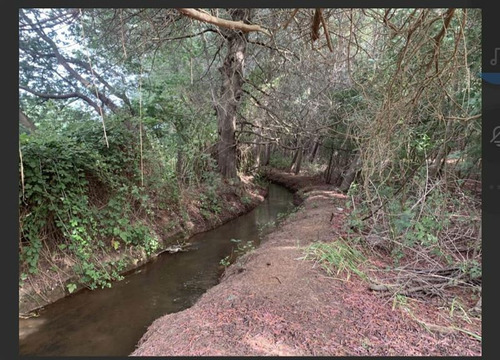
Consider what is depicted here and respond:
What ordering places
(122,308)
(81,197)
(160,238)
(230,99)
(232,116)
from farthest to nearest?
1. (232,116)
2. (230,99)
3. (160,238)
4. (81,197)
5. (122,308)

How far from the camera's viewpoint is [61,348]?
3227 millimetres

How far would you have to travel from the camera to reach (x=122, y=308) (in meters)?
4.02

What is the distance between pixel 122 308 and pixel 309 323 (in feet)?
9.14

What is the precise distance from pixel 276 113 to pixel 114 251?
19.2ft

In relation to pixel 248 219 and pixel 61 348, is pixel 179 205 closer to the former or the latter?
pixel 248 219

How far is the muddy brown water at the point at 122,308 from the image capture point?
3.27 metres

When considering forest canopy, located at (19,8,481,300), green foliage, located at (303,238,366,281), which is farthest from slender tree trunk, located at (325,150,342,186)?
green foliage, located at (303,238,366,281)

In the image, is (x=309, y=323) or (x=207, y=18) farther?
(x=309, y=323)

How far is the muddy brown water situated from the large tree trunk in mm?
3684

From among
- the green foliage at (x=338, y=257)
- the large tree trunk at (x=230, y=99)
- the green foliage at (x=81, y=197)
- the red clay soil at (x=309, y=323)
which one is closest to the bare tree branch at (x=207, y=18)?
the red clay soil at (x=309, y=323)

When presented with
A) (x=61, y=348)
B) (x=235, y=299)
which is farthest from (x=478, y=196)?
(x=61, y=348)

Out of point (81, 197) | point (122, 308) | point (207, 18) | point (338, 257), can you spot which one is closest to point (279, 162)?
point (81, 197)

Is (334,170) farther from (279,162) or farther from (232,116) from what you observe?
(279,162)

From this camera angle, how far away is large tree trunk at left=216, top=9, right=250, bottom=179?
766 cm
